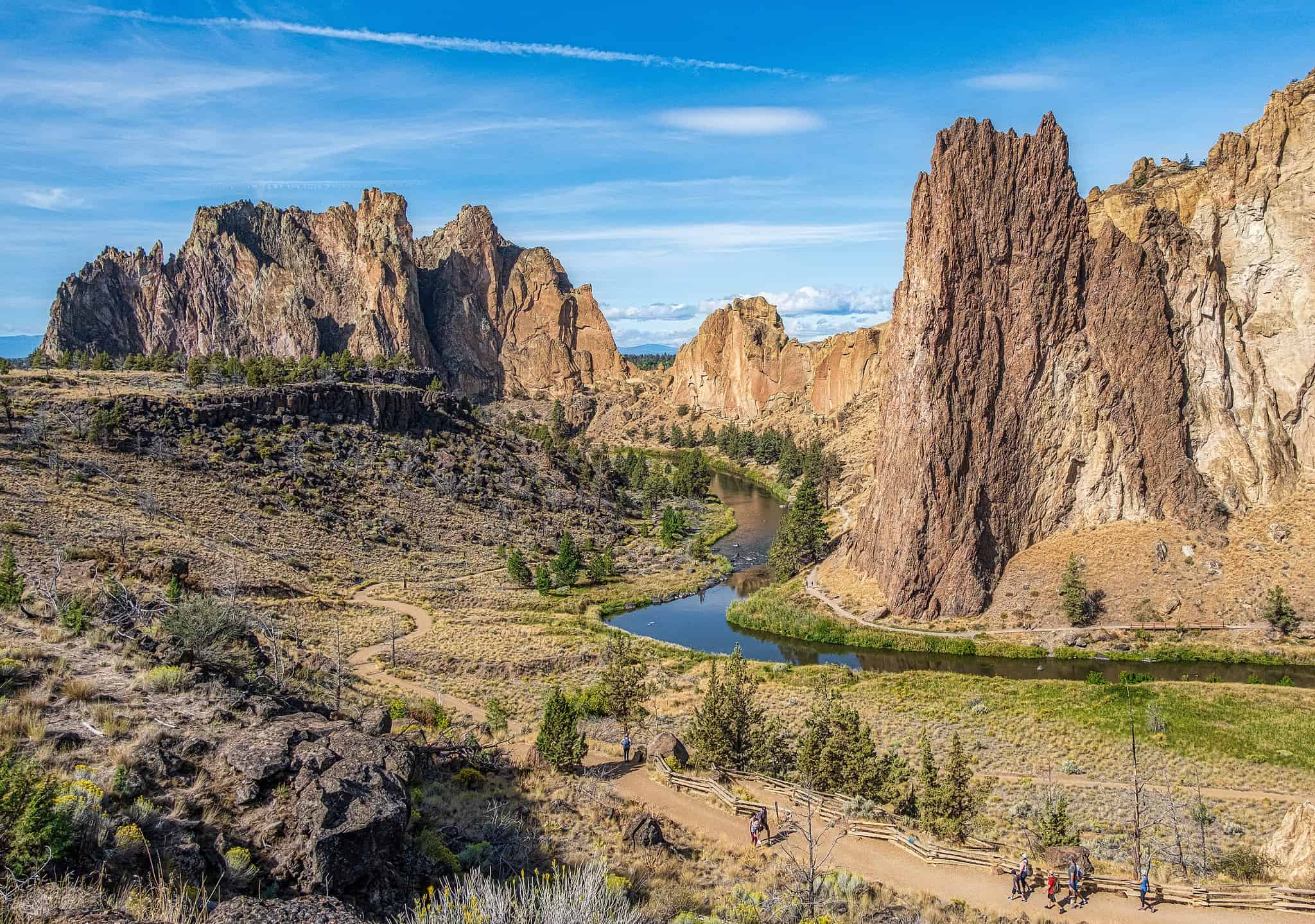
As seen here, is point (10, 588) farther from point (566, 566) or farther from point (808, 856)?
point (566, 566)

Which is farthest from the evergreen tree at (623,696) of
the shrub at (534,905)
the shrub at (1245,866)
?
the shrub at (534,905)

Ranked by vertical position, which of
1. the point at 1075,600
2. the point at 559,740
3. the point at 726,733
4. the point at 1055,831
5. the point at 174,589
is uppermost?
the point at 174,589

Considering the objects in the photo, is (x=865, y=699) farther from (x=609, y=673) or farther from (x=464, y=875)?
(x=464, y=875)

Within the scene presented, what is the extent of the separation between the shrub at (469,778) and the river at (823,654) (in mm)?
25833

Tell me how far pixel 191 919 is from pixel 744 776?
691 inches

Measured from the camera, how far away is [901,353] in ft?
191

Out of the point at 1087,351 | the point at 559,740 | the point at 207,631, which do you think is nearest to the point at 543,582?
the point at 559,740

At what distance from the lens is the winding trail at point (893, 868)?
15.5 m

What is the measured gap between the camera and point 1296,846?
1750cm

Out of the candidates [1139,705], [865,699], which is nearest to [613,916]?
[865,699]

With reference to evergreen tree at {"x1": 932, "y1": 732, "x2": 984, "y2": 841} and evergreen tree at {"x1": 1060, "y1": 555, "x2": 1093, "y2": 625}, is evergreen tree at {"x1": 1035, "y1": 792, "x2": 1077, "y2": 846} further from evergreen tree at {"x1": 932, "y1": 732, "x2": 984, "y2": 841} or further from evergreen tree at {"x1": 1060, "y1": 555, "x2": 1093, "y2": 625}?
evergreen tree at {"x1": 1060, "y1": 555, "x2": 1093, "y2": 625}

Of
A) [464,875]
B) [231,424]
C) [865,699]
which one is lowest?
[865,699]

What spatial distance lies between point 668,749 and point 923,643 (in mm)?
29750

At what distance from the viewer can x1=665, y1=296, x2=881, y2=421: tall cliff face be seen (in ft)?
449
